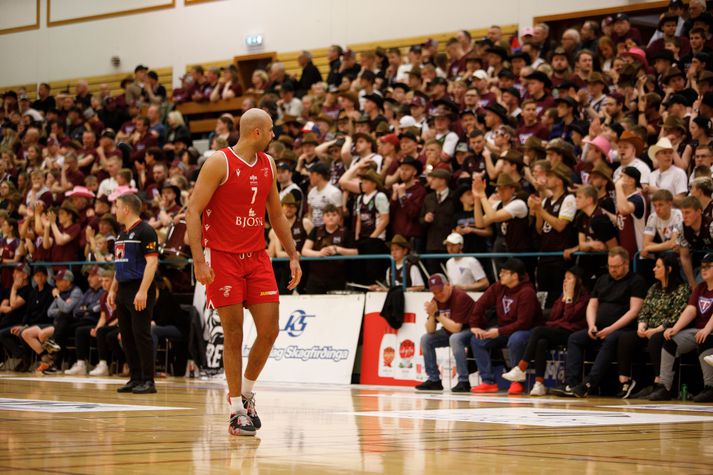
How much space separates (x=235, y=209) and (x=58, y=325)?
1117 cm

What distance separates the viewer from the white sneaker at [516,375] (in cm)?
1204

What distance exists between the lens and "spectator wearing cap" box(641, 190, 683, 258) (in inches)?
452

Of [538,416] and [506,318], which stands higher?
[506,318]

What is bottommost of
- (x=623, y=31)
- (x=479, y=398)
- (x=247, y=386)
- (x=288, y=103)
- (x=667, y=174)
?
(x=479, y=398)

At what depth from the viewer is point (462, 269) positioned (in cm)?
1353

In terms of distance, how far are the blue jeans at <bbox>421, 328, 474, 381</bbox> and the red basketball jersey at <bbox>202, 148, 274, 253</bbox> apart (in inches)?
242

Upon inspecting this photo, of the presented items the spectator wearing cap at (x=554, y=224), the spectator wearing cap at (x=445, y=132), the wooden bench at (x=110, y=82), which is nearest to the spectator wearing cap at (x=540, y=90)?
the spectator wearing cap at (x=445, y=132)

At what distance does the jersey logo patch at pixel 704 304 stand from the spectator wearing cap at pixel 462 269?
10.2 feet

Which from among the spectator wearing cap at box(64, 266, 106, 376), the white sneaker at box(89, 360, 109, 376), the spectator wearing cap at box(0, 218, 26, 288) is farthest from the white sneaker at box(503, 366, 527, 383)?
the spectator wearing cap at box(0, 218, 26, 288)

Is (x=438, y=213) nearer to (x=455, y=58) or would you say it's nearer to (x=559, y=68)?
(x=559, y=68)

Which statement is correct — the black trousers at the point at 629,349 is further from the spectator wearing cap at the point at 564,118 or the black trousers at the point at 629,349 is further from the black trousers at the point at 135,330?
the black trousers at the point at 135,330

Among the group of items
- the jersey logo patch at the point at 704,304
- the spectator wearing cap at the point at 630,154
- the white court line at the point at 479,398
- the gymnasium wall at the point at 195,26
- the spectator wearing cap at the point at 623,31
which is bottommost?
the white court line at the point at 479,398

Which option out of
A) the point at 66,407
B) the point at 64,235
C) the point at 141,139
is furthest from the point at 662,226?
the point at 141,139

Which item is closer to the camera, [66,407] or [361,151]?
[66,407]
